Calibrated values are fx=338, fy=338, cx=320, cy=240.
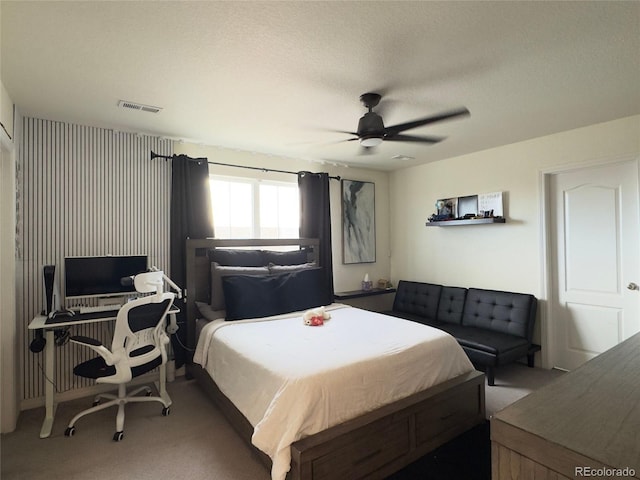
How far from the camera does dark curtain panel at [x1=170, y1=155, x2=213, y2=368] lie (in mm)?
3443

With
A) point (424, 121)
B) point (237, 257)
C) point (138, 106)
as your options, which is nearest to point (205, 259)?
point (237, 257)

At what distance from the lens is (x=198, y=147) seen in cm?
372

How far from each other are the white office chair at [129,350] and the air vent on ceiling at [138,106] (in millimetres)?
1487

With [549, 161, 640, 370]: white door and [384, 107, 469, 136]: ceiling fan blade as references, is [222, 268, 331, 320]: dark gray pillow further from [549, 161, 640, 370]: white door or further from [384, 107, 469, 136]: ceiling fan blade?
[549, 161, 640, 370]: white door

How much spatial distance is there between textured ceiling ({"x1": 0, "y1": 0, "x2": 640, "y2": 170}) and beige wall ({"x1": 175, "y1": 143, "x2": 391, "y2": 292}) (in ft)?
2.15

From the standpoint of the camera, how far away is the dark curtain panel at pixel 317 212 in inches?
171

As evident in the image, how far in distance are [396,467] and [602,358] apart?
1.38m

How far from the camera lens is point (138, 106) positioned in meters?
2.66

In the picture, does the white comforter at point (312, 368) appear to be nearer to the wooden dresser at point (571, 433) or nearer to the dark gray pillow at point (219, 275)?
the dark gray pillow at point (219, 275)

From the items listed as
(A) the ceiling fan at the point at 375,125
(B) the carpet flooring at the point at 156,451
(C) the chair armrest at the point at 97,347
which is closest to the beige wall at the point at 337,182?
(A) the ceiling fan at the point at 375,125

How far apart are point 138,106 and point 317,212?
2.34m

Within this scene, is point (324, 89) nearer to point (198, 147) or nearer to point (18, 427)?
point (198, 147)

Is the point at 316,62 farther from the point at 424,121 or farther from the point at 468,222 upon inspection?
the point at 468,222

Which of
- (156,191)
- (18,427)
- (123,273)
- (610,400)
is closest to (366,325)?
(610,400)
